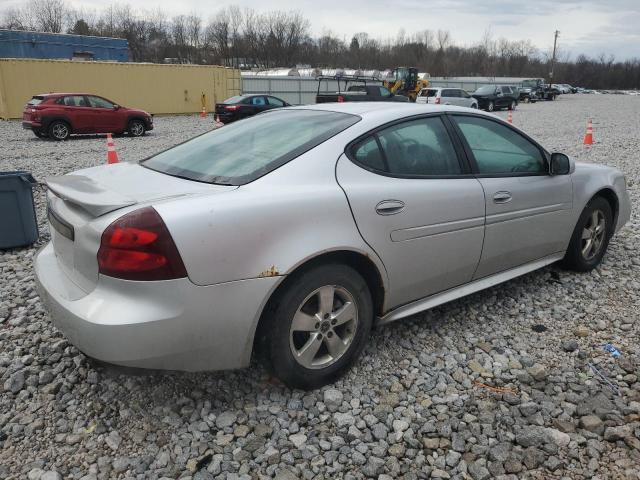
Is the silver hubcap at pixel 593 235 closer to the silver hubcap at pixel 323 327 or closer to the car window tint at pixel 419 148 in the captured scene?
the car window tint at pixel 419 148

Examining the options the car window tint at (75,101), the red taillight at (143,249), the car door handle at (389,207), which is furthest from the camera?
the car window tint at (75,101)

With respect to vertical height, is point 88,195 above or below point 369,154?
below

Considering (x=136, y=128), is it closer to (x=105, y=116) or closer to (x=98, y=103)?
(x=105, y=116)

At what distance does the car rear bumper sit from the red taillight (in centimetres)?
4

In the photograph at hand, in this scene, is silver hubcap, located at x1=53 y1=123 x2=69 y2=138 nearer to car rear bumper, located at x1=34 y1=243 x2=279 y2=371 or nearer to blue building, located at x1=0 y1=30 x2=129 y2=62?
car rear bumper, located at x1=34 y1=243 x2=279 y2=371

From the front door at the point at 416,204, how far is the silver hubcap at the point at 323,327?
0.32 metres

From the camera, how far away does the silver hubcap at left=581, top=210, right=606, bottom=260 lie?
4367mm

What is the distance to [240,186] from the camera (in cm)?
249

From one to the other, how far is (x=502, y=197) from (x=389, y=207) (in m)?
1.04

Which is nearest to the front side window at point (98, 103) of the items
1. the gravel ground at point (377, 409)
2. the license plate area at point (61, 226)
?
the gravel ground at point (377, 409)

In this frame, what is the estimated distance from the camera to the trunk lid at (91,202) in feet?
7.61

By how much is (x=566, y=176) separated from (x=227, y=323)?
9.74 feet

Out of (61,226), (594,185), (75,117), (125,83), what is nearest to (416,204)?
(61,226)

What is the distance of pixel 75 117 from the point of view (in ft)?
52.0
